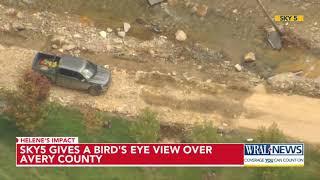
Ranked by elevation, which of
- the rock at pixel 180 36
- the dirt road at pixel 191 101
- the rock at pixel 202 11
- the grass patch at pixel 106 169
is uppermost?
the rock at pixel 202 11

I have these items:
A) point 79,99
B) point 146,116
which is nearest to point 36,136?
point 79,99

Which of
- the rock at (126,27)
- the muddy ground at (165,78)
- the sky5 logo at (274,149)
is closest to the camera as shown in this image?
the sky5 logo at (274,149)

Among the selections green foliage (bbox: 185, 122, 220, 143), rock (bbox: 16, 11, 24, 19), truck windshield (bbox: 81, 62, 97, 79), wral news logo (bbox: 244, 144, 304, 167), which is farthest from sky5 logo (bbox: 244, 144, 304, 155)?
rock (bbox: 16, 11, 24, 19)

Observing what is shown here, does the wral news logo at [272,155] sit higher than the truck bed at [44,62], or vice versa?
the truck bed at [44,62]

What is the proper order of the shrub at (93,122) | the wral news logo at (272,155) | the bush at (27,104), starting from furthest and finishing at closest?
1. the shrub at (93,122)
2. the wral news logo at (272,155)
3. the bush at (27,104)

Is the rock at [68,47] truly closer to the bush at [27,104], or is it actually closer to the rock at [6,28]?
the rock at [6,28]

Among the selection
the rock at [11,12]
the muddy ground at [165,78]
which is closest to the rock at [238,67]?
the muddy ground at [165,78]

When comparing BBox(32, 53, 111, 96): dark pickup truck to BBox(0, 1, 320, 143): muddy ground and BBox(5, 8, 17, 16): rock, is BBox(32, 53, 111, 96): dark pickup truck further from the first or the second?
BBox(5, 8, 17, 16): rock
